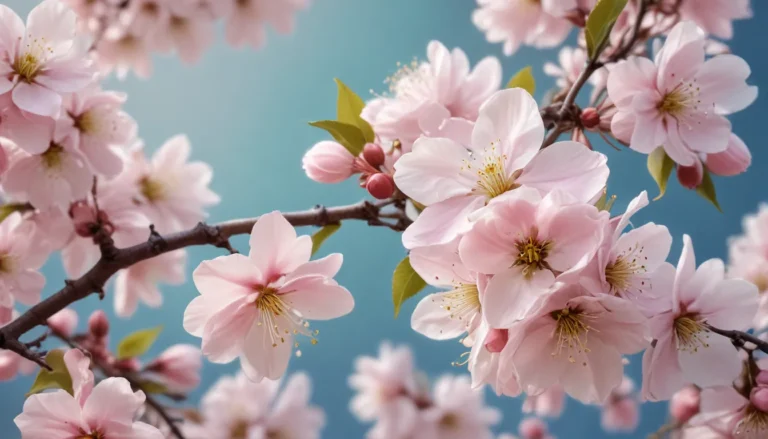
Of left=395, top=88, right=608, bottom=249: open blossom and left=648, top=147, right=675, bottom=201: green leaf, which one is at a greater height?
left=395, top=88, right=608, bottom=249: open blossom

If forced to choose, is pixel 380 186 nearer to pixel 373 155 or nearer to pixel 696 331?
pixel 373 155

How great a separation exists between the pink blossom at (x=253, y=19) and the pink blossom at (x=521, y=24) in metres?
0.68

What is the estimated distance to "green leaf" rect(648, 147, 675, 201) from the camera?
887 mm

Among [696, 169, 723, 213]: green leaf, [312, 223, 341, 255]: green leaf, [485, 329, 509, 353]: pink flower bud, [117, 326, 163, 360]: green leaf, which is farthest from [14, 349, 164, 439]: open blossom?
[696, 169, 723, 213]: green leaf

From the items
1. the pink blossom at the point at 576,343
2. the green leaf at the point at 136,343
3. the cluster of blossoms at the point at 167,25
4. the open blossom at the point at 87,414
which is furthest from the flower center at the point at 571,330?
the cluster of blossoms at the point at 167,25

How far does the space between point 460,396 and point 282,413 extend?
2.22 feet

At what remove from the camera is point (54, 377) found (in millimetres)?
802

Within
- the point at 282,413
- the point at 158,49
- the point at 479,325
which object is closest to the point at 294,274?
the point at 479,325

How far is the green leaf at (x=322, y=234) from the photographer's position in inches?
34.4

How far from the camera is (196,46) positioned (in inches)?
69.4

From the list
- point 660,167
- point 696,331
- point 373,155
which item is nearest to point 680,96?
point 660,167

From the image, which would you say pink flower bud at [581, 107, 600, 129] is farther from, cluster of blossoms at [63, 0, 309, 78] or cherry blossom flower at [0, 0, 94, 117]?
cluster of blossoms at [63, 0, 309, 78]

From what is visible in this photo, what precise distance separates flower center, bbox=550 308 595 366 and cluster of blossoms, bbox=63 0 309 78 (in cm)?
126

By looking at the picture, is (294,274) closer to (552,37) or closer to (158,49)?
(552,37)
